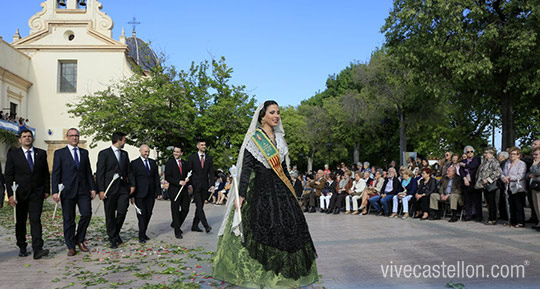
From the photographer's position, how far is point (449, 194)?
1227cm

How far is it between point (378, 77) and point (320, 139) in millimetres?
15424

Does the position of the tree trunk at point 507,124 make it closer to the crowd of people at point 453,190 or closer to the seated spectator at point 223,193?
the crowd of people at point 453,190

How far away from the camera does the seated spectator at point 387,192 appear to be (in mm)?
14365

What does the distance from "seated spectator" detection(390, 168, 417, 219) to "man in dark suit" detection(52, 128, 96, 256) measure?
30.0ft

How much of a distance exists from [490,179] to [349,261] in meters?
5.81

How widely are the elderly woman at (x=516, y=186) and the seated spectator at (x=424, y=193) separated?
2.54 m

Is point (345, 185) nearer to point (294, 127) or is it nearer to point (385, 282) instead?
point (385, 282)

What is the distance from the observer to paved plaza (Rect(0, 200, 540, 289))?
5.38 metres

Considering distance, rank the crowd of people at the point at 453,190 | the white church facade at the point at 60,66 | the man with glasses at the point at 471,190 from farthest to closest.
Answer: the white church facade at the point at 60,66 → the man with glasses at the point at 471,190 → the crowd of people at the point at 453,190

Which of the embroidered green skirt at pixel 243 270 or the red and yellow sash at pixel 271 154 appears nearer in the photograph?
the embroidered green skirt at pixel 243 270

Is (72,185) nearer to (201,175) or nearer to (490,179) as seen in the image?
(201,175)

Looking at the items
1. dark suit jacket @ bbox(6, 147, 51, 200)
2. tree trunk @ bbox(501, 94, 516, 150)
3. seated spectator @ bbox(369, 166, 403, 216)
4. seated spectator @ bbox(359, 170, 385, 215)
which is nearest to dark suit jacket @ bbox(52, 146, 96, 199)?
dark suit jacket @ bbox(6, 147, 51, 200)

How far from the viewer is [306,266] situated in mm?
4871

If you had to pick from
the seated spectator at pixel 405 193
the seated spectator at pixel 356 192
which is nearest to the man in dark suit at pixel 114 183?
the seated spectator at pixel 405 193
